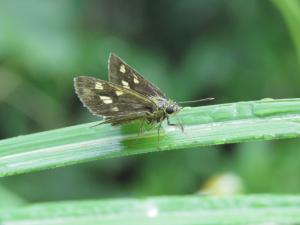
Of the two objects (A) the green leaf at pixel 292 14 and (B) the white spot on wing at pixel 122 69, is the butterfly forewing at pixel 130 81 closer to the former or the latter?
(B) the white spot on wing at pixel 122 69

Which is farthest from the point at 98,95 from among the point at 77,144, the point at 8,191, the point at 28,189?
the point at 28,189

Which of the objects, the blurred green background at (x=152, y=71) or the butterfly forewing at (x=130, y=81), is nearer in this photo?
the butterfly forewing at (x=130, y=81)

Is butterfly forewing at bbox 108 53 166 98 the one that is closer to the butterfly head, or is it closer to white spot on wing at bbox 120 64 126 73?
white spot on wing at bbox 120 64 126 73

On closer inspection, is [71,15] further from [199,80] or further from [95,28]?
[199,80]

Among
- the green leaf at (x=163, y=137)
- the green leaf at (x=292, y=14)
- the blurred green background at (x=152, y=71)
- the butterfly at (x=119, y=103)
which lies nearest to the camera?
the green leaf at (x=163, y=137)

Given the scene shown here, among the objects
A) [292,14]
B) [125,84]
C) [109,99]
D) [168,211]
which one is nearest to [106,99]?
[109,99]

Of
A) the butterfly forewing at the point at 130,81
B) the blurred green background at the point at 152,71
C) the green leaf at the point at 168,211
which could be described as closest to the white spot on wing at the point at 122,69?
the butterfly forewing at the point at 130,81

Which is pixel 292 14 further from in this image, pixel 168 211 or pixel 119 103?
pixel 168 211
